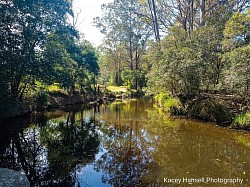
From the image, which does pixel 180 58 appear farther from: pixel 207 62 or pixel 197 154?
pixel 197 154

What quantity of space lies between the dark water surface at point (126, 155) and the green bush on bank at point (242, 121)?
547 millimetres

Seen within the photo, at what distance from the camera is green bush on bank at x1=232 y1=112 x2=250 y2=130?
985cm

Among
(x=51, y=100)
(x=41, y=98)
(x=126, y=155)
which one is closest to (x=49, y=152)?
(x=126, y=155)

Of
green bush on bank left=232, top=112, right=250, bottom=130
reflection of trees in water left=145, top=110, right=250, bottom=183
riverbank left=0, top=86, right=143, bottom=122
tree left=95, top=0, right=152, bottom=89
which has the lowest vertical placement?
reflection of trees in water left=145, top=110, right=250, bottom=183

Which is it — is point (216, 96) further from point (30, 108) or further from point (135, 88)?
point (135, 88)

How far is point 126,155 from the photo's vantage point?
7066 millimetres

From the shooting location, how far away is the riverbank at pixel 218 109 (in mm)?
10320

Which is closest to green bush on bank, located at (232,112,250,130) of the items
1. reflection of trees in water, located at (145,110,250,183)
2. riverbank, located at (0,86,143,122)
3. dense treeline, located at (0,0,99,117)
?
reflection of trees in water, located at (145,110,250,183)

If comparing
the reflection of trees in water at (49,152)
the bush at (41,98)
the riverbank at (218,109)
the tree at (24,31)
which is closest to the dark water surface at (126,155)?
the reflection of trees in water at (49,152)

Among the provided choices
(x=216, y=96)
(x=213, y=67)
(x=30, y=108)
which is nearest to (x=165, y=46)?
(x=213, y=67)

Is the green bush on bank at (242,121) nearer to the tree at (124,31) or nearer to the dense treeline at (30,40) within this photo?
the dense treeline at (30,40)

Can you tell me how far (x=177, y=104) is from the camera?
15055 mm

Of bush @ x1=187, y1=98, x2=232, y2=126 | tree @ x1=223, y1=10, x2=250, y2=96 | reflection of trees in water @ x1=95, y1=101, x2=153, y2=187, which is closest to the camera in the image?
reflection of trees in water @ x1=95, y1=101, x2=153, y2=187

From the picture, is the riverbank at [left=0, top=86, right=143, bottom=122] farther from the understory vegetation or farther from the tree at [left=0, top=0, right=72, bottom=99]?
the tree at [left=0, top=0, right=72, bottom=99]
